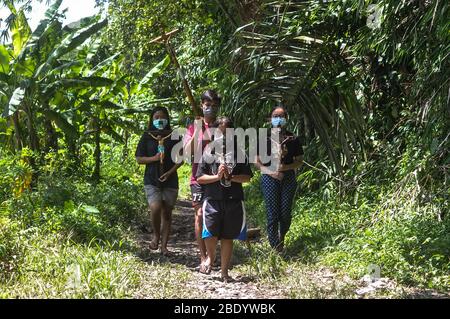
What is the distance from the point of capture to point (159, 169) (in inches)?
287

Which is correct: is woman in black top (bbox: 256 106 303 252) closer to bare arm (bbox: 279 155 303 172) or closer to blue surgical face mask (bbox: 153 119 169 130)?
bare arm (bbox: 279 155 303 172)

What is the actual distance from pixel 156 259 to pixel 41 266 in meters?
1.63

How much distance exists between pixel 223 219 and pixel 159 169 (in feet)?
4.58

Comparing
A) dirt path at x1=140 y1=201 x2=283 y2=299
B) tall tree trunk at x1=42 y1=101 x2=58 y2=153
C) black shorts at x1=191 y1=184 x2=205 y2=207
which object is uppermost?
tall tree trunk at x1=42 y1=101 x2=58 y2=153

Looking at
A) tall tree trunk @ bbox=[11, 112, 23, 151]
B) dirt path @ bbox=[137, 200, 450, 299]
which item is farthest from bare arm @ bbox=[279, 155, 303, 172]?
tall tree trunk @ bbox=[11, 112, 23, 151]

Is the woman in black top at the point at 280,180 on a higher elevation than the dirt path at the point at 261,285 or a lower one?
higher

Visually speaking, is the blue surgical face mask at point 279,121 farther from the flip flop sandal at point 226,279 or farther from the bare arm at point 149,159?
the flip flop sandal at point 226,279

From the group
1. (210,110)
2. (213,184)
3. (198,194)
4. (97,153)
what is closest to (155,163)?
(198,194)

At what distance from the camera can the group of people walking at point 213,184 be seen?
6152 mm

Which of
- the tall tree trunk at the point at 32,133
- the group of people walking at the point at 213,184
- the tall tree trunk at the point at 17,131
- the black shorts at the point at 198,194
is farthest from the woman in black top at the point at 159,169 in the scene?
the tall tree trunk at the point at 17,131

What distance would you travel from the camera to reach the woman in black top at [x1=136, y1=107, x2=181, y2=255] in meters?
7.28

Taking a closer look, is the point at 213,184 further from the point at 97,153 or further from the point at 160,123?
the point at 97,153
